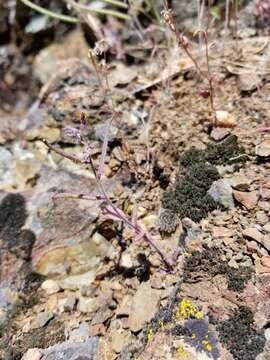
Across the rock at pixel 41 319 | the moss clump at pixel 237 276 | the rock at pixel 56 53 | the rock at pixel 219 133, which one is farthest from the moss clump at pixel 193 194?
the rock at pixel 56 53

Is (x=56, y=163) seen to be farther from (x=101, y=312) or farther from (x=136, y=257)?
(x=101, y=312)

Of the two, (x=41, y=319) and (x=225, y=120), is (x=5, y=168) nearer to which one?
(x=41, y=319)

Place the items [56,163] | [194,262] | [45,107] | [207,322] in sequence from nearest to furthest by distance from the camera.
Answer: [207,322]
[194,262]
[56,163]
[45,107]

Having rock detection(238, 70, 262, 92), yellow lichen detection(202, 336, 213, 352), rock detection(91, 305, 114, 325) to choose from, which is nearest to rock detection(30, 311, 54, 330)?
rock detection(91, 305, 114, 325)

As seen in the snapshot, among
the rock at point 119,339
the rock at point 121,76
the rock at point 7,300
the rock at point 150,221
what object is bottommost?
the rock at point 119,339

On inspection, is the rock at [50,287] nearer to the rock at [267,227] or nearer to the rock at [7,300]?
the rock at [7,300]

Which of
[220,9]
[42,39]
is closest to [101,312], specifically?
[220,9]
